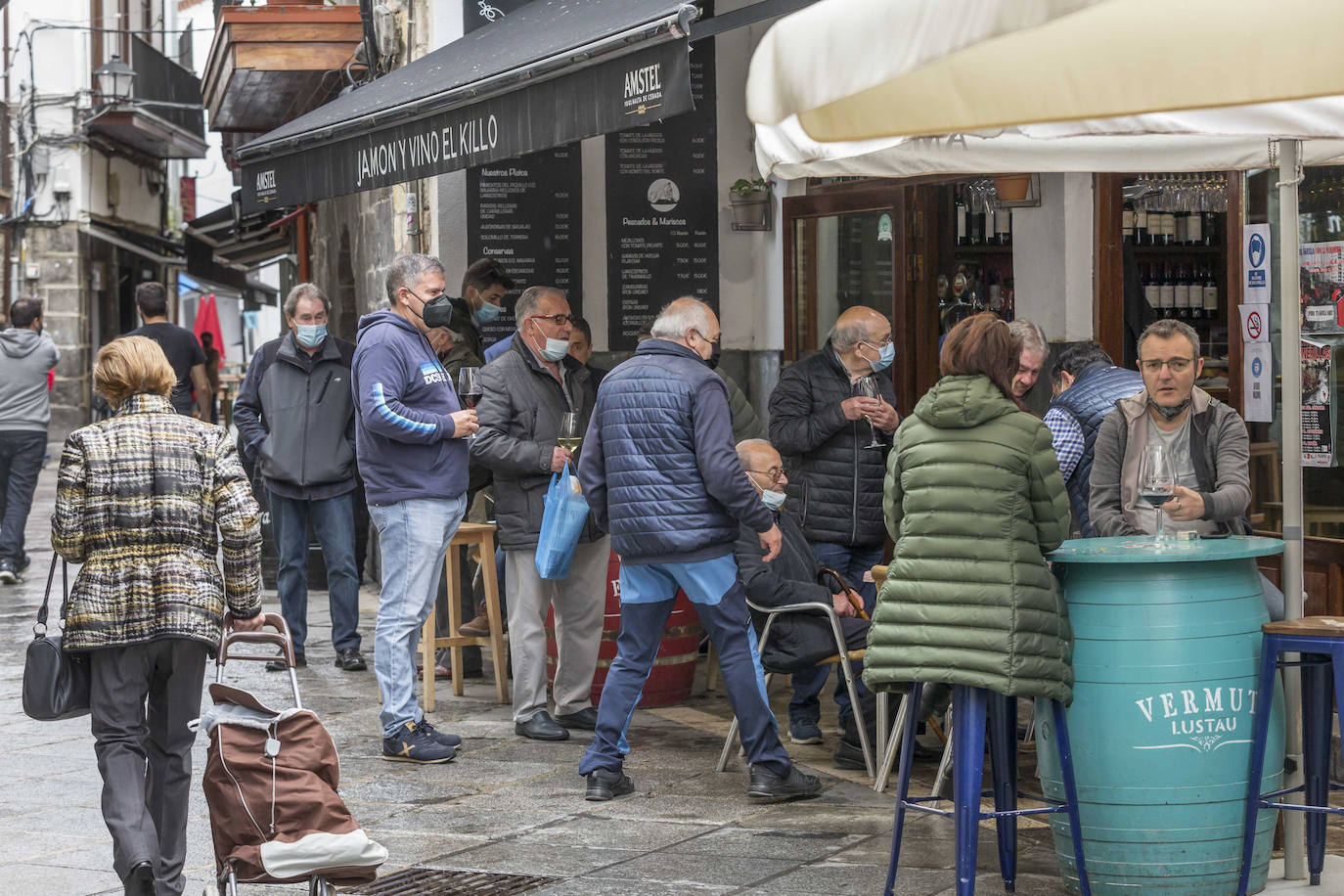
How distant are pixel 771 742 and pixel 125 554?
229 centimetres

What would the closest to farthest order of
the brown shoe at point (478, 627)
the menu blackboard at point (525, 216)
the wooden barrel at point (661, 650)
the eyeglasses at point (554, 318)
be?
the eyeglasses at point (554, 318)
the wooden barrel at point (661, 650)
the brown shoe at point (478, 627)
the menu blackboard at point (525, 216)

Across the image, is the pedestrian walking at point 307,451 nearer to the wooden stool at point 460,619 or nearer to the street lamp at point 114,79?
the wooden stool at point 460,619

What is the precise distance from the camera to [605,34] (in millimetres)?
6406

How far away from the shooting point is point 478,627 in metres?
8.21

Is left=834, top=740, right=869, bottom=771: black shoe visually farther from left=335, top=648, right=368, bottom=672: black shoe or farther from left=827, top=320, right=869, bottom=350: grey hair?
left=335, top=648, right=368, bottom=672: black shoe

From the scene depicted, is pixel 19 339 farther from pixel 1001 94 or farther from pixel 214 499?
pixel 1001 94

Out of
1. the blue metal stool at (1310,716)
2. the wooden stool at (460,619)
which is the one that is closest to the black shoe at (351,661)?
the wooden stool at (460,619)

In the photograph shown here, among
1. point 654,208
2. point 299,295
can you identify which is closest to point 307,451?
point 299,295

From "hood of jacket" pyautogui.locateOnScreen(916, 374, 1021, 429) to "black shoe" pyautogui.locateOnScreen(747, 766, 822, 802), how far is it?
1666 millimetres

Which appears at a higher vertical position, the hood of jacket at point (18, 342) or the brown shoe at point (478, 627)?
the hood of jacket at point (18, 342)

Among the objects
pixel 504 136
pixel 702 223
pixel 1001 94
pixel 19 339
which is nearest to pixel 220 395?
pixel 19 339

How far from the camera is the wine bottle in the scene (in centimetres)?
835

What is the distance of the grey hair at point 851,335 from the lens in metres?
7.29

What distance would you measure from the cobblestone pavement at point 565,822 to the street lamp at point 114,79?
20.8 m
